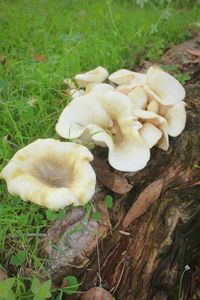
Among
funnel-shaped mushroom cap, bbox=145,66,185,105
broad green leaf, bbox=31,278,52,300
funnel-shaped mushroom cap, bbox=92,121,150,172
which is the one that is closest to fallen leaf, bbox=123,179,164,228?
funnel-shaped mushroom cap, bbox=92,121,150,172

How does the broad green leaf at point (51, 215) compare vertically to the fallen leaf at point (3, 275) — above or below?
above

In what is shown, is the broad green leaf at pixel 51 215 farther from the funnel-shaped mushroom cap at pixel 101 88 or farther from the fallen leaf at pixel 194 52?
the fallen leaf at pixel 194 52

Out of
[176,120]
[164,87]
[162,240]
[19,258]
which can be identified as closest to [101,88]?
[164,87]

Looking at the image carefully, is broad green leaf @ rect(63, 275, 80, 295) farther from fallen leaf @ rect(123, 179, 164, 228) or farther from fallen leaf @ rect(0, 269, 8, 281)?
fallen leaf @ rect(123, 179, 164, 228)

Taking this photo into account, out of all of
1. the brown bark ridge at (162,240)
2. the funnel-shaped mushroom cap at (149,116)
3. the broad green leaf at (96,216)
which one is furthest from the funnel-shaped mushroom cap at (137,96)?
the broad green leaf at (96,216)

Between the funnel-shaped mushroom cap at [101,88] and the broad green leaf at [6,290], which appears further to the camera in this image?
the funnel-shaped mushroom cap at [101,88]

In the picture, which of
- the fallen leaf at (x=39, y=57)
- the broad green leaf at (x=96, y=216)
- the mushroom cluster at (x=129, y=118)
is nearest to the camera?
the broad green leaf at (x=96, y=216)

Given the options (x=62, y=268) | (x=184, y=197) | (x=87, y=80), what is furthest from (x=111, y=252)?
(x=87, y=80)
